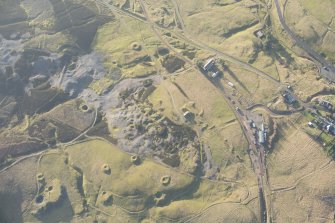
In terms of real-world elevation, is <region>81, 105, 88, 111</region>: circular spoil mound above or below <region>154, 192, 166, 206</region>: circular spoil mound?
above

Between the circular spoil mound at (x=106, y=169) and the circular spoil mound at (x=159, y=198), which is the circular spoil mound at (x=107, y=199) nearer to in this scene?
the circular spoil mound at (x=106, y=169)

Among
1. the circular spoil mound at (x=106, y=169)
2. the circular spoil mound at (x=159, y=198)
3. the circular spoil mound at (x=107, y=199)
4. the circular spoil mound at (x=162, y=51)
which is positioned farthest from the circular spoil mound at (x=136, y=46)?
the circular spoil mound at (x=159, y=198)

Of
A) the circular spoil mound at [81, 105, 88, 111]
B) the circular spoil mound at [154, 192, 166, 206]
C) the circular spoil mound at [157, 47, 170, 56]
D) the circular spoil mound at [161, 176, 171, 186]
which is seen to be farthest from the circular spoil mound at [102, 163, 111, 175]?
the circular spoil mound at [157, 47, 170, 56]

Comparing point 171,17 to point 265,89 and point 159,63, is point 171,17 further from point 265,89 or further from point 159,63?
point 265,89

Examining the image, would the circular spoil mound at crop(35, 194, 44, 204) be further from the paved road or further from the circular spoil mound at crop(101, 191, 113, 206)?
the paved road

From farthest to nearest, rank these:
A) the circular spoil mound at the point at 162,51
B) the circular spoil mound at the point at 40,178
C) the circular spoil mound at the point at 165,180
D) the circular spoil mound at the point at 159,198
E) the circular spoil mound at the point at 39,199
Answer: the circular spoil mound at the point at 162,51 → the circular spoil mound at the point at 40,178 → the circular spoil mound at the point at 39,199 → the circular spoil mound at the point at 165,180 → the circular spoil mound at the point at 159,198

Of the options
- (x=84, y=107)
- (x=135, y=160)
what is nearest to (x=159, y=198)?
(x=135, y=160)

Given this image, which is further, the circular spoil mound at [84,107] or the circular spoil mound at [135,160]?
the circular spoil mound at [84,107]

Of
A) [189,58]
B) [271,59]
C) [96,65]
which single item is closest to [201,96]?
[189,58]
